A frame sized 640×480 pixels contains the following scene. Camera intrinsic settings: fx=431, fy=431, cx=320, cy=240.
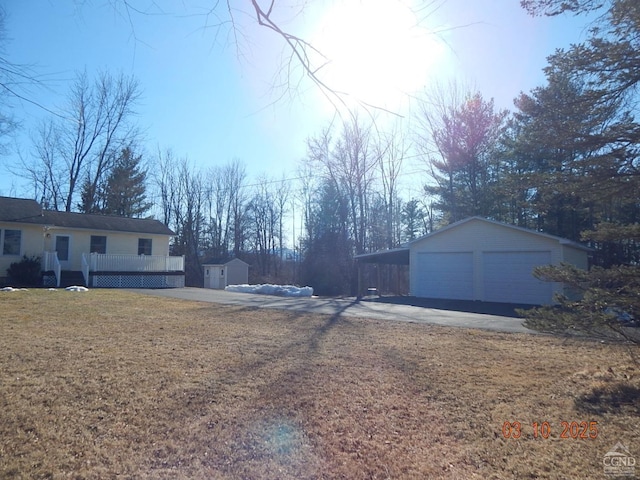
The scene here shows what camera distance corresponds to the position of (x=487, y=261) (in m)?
17.4

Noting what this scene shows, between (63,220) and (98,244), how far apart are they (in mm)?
1963

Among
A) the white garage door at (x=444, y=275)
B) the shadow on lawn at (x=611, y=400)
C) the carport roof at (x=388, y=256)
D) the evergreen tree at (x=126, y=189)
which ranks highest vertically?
the evergreen tree at (x=126, y=189)

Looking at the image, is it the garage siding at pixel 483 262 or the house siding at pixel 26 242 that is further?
the house siding at pixel 26 242

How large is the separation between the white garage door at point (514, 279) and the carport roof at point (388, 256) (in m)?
4.27

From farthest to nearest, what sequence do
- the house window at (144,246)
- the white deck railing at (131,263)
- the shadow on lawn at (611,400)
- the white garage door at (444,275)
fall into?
the house window at (144,246) → the white deck railing at (131,263) → the white garage door at (444,275) → the shadow on lawn at (611,400)

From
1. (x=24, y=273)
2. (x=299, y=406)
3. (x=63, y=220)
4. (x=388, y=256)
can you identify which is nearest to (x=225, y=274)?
(x=63, y=220)

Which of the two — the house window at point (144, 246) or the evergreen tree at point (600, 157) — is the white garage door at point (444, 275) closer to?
the evergreen tree at point (600, 157)

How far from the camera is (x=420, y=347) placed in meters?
7.08

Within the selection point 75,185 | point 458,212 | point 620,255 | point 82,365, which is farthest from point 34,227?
point 620,255

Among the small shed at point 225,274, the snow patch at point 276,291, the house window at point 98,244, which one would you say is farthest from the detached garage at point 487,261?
the house window at point 98,244

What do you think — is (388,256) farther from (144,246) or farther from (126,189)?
(126,189)

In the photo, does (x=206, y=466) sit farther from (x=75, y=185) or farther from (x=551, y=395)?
(x=75, y=185)

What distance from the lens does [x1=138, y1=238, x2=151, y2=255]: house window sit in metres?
23.4

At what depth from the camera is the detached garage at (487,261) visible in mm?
15992
